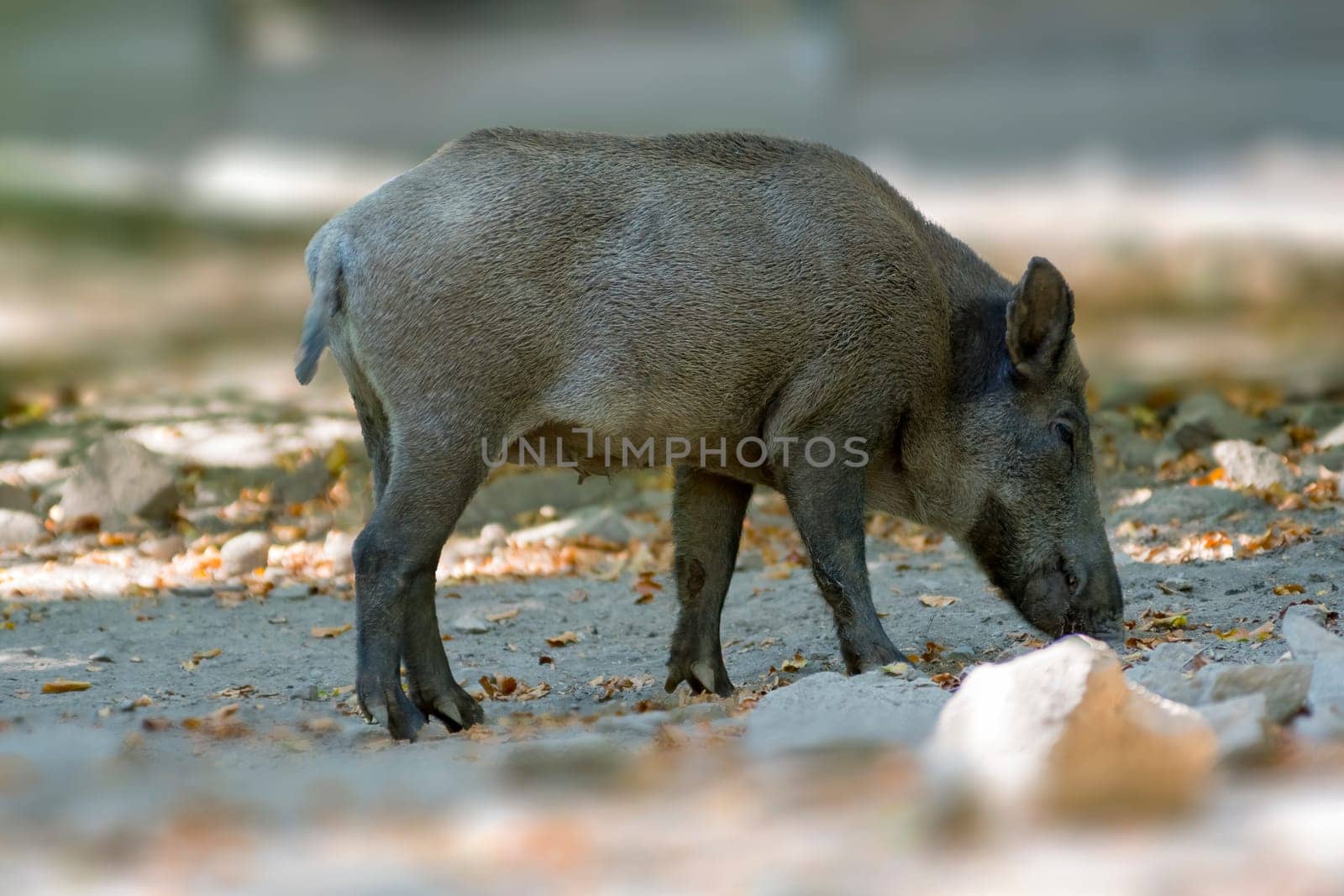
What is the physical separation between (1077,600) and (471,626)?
2.91m

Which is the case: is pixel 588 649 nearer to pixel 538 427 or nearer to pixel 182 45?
pixel 538 427

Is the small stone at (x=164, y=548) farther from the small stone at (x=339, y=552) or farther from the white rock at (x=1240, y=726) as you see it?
the white rock at (x=1240, y=726)

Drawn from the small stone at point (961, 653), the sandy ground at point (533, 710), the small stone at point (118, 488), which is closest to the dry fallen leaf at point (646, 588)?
the sandy ground at point (533, 710)

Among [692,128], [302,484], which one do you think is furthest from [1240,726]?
[302,484]

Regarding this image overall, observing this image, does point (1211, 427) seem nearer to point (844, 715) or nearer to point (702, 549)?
point (702, 549)

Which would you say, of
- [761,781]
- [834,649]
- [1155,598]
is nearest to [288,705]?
[834,649]

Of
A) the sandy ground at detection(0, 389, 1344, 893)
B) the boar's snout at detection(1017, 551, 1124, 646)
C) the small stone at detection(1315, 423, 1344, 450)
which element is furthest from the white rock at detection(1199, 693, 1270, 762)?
the small stone at detection(1315, 423, 1344, 450)

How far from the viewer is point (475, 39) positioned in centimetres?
982

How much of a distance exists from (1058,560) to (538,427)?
206cm

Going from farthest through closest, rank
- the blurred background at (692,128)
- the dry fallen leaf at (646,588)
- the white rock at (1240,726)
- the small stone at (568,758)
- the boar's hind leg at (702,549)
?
the blurred background at (692,128)
the dry fallen leaf at (646,588)
the boar's hind leg at (702,549)
the small stone at (568,758)
the white rock at (1240,726)

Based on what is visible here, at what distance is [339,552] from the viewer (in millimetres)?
8367

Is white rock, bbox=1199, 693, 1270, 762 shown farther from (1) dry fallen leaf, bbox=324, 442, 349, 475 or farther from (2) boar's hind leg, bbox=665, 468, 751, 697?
(1) dry fallen leaf, bbox=324, 442, 349, 475

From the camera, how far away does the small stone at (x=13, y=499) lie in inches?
354

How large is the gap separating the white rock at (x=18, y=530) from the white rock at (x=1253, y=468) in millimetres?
6978
